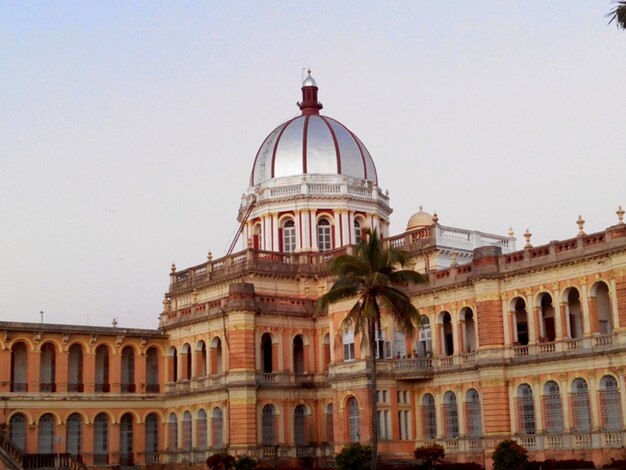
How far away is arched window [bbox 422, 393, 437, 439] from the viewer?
52.8 m

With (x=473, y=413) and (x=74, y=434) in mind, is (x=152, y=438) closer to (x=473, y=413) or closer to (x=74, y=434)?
(x=74, y=434)

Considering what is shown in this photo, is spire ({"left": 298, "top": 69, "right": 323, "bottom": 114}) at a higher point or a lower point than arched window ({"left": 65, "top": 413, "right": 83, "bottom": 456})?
higher

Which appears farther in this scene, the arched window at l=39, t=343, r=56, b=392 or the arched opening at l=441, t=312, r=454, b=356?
the arched window at l=39, t=343, r=56, b=392

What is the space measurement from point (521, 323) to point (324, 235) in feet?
69.2

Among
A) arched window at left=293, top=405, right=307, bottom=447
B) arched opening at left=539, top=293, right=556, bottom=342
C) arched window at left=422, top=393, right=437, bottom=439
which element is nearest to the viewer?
arched opening at left=539, top=293, right=556, bottom=342

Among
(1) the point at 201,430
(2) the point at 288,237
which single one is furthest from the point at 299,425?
(2) the point at 288,237

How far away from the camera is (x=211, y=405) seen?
60.8 m

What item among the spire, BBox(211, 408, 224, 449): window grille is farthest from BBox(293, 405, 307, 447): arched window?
the spire

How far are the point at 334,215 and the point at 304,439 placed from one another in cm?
1580

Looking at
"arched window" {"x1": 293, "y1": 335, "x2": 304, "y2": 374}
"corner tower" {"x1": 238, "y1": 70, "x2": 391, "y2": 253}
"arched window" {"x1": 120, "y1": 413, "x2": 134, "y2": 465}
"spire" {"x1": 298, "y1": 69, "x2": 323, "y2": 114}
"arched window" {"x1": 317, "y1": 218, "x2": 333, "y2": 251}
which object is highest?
"spire" {"x1": 298, "y1": 69, "x2": 323, "y2": 114}

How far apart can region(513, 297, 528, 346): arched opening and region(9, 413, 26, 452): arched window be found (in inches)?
1184

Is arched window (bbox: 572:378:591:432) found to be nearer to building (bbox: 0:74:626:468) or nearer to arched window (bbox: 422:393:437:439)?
building (bbox: 0:74:626:468)

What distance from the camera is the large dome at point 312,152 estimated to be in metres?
69.8

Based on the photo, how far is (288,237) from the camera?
68.8 meters
